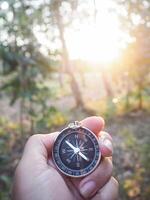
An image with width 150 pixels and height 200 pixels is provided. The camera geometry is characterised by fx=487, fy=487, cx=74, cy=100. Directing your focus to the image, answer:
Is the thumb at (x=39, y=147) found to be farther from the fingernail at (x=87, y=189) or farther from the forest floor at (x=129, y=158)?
the forest floor at (x=129, y=158)

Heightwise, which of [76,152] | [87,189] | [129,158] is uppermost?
[76,152]

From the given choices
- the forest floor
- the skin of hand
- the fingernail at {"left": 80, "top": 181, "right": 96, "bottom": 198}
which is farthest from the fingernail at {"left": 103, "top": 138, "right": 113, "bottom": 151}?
the forest floor

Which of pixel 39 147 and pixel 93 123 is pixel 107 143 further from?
pixel 39 147

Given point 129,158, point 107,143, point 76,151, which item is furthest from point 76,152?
point 129,158

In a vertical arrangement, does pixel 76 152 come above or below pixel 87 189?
above

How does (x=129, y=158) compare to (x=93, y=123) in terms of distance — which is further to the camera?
(x=129, y=158)

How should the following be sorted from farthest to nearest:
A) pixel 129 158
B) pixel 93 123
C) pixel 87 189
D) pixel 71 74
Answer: pixel 71 74 < pixel 129 158 < pixel 93 123 < pixel 87 189

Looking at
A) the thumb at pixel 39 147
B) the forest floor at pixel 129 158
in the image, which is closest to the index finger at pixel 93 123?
the thumb at pixel 39 147

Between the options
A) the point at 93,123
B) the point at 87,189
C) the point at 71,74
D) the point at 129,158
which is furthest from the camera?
the point at 71,74
